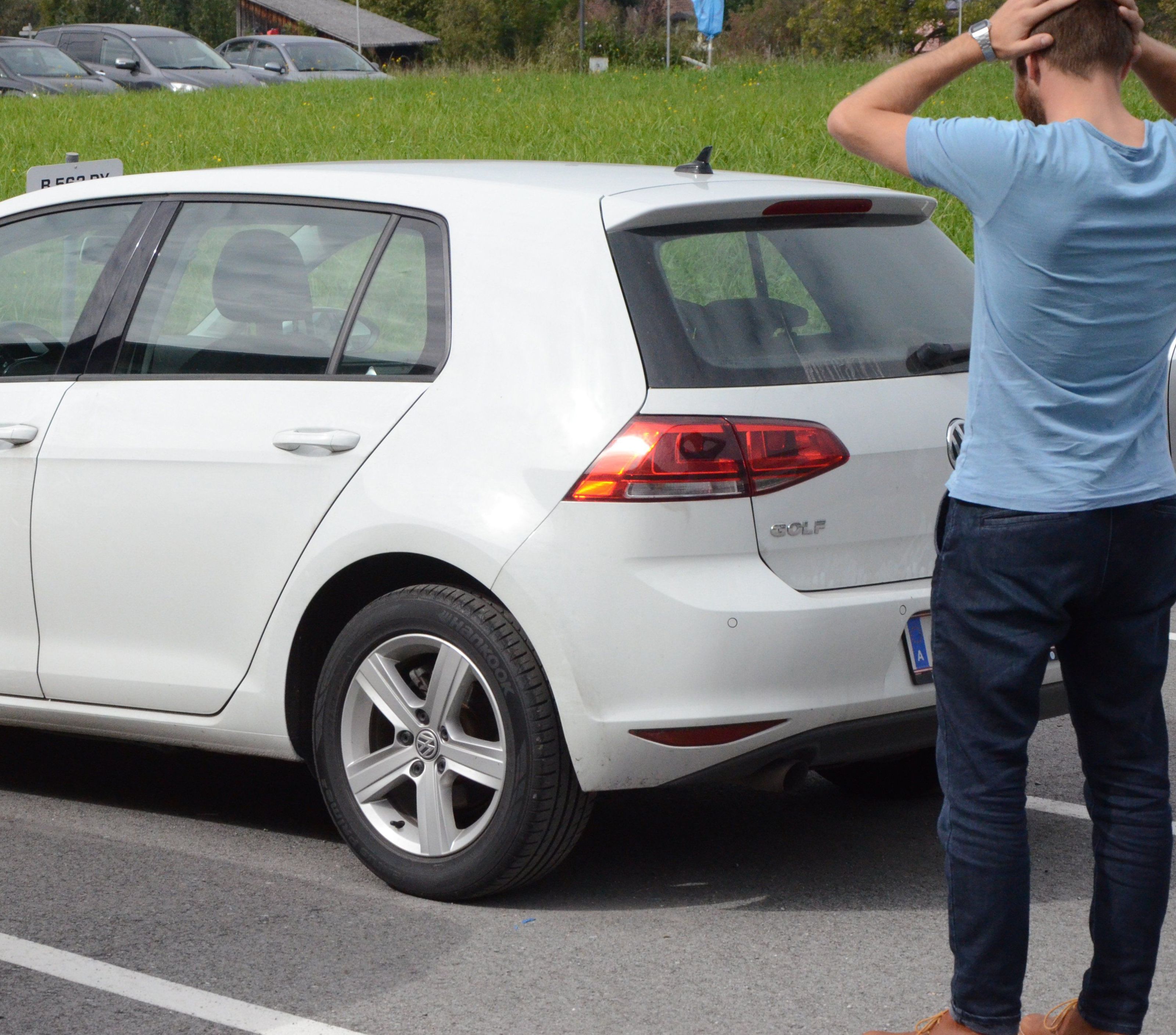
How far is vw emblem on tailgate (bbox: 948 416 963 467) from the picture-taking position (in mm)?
4074

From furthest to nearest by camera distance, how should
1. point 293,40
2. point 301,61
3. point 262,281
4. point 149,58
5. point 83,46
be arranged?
point 293,40 → point 301,61 → point 83,46 → point 149,58 → point 262,281

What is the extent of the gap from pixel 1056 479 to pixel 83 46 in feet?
114

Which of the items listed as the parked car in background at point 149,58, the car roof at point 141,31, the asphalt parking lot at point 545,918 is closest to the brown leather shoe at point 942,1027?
the asphalt parking lot at point 545,918

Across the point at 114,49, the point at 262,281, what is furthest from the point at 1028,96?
the point at 114,49

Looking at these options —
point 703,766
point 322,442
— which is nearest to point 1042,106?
point 703,766

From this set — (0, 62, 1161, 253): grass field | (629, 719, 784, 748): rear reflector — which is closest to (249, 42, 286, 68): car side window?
(0, 62, 1161, 253): grass field

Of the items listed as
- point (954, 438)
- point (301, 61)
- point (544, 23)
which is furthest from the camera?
point (544, 23)

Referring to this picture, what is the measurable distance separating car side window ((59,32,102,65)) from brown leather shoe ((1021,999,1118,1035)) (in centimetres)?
3367

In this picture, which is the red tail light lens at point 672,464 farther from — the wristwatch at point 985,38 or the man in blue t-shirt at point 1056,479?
the wristwatch at point 985,38

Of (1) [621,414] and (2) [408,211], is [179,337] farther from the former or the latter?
(1) [621,414]

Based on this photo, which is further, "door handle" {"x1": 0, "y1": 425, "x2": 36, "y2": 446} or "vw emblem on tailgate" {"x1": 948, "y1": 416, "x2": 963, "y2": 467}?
"door handle" {"x1": 0, "y1": 425, "x2": 36, "y2": 446}

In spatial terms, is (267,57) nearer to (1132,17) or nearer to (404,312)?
(404,312)

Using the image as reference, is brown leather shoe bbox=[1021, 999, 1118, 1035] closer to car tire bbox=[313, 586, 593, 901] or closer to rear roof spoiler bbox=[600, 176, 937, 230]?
car tire bbox=[313, 586, 593, 901]

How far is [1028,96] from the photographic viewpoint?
2.85 meters
